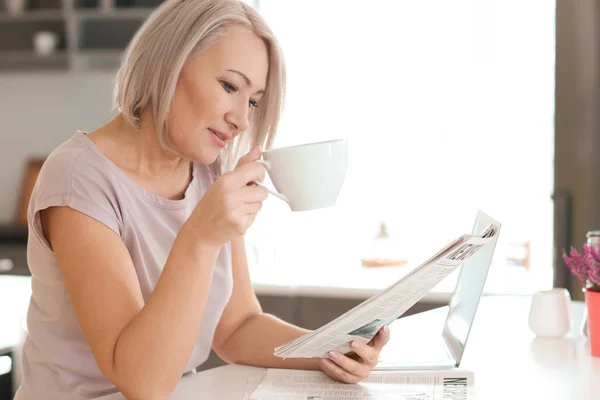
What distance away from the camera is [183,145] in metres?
1.26

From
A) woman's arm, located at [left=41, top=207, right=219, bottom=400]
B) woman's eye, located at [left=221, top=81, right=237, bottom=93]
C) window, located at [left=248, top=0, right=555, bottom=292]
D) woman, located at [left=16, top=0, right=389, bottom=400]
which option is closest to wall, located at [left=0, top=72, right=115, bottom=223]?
window, located at [left=248, top=0, right=555, bottom=292]

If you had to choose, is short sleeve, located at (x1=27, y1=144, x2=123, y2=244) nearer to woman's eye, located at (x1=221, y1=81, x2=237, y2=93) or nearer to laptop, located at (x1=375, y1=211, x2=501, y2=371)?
woman's eye, located at (x1=221, y1=81, x2=237, y2=93)

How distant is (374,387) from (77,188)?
0.53m

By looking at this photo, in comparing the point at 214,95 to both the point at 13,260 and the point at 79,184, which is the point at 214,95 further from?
the point at 13,260

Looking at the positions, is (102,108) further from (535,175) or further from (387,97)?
(535,175)

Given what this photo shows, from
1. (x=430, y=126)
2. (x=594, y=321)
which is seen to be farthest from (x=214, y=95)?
(x=430, y=126)

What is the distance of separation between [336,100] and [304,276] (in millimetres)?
920

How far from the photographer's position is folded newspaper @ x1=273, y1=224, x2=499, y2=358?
1027 millimetres

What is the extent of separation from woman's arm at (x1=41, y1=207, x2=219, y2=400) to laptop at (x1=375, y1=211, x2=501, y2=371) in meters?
0.35

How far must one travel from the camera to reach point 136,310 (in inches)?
41.5

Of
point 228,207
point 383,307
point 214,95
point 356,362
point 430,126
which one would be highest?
point 214,95

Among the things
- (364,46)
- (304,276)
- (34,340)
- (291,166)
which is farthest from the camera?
(364,46)

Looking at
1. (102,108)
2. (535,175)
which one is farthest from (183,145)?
(102,108)

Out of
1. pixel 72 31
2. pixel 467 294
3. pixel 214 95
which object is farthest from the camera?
pixel 72 31
